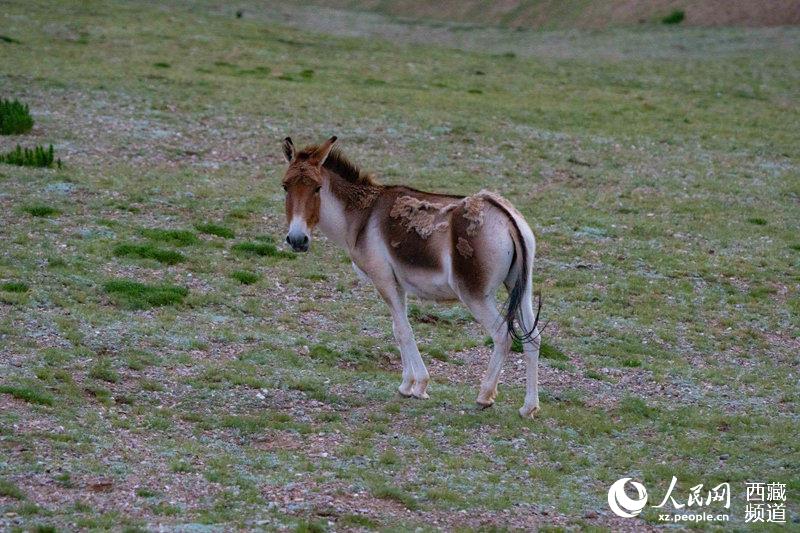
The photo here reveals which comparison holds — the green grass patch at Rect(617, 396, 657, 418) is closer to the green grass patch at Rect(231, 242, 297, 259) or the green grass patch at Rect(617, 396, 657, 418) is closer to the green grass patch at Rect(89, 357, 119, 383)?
the green grass patch at Rect(89, 357, 119, 383)

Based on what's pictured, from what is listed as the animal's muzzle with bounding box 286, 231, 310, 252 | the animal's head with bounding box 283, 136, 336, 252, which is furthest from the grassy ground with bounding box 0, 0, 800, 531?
the animal's head with bounding box 283, 136, 336, 252

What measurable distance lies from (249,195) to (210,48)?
19.2 meters

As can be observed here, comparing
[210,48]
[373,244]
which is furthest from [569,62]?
[373,244]

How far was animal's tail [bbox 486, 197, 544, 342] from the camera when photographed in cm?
1201

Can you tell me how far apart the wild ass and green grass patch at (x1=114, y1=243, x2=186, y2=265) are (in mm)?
4989

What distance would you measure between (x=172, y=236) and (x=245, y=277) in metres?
2.18

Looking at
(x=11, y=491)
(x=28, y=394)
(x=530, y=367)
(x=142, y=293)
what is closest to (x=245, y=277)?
(x=142, y=293)

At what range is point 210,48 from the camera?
129 feet

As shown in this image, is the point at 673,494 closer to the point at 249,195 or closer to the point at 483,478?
the point at 483,478

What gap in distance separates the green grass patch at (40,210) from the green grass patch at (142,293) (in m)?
3.59

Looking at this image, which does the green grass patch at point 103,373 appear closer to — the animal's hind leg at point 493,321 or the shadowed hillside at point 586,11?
the animal's hind leg at point 493,321

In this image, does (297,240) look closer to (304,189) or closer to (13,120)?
(304,189)

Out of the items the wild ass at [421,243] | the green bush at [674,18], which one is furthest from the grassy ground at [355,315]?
the green bush at [674,18]

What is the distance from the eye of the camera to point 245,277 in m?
17.0
